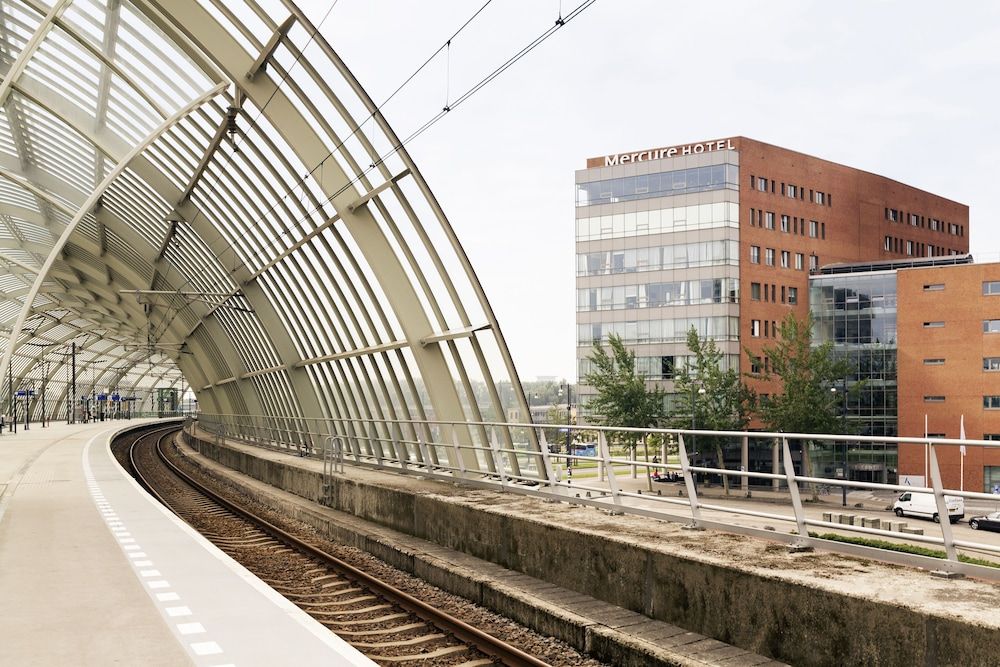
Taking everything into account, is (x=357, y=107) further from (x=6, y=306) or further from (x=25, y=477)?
(x=6, y=306)

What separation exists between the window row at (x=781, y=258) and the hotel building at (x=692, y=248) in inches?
4.6

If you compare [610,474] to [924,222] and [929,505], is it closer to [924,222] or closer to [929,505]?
[929,505]

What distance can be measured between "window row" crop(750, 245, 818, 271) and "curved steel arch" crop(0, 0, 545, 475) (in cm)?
4040

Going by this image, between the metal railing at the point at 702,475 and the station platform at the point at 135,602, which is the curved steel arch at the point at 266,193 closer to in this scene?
the metal railing at the point at 702,475

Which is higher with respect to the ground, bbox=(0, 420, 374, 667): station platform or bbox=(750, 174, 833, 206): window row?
bbox=(750, 174, 833, 206): window row

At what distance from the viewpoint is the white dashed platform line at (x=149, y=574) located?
736cm

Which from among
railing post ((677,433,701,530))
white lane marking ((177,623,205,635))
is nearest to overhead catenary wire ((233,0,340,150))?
railing post ((677,433,701,530))

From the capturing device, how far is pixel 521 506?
42.0 ft

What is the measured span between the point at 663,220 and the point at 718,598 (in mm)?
60447

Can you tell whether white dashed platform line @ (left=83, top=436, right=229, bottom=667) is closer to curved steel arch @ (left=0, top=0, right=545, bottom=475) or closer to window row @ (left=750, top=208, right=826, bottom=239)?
curved steel arch @ (left=0, top=0, right=545, bottom=475)

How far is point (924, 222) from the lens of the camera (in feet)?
294

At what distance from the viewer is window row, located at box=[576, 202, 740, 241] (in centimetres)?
6575

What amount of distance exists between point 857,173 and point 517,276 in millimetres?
68019

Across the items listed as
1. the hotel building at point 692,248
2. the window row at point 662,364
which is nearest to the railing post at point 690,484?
the hotel building at point 692,248
